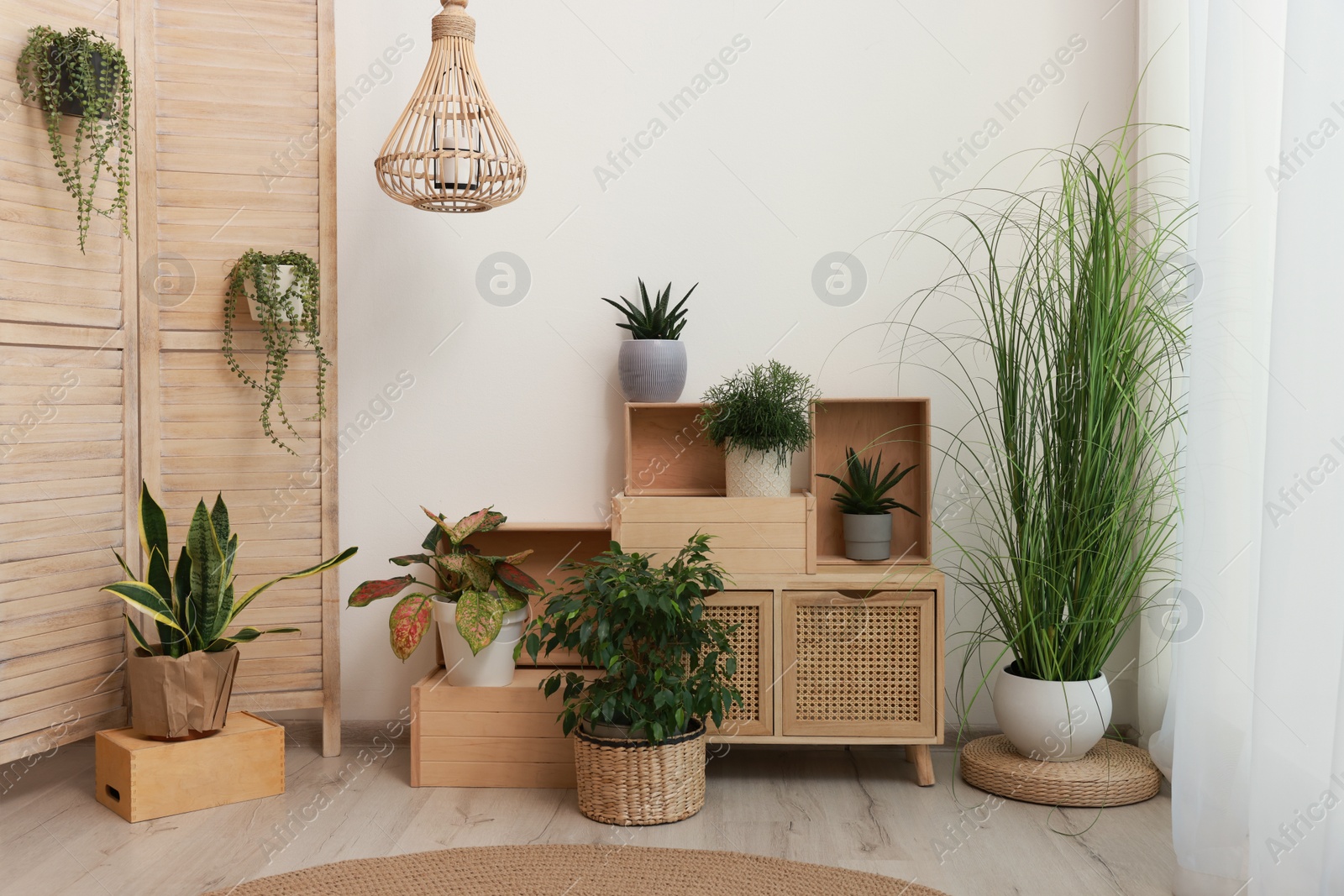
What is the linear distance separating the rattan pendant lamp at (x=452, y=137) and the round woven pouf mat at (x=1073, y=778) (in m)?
1.94

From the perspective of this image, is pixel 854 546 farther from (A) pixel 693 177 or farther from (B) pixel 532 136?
(B) pixel 532 136

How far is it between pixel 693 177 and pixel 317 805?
2.03 m

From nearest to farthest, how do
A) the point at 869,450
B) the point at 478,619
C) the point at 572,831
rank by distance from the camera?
the point at 572,831
the point at 478,619
the point at 869,450

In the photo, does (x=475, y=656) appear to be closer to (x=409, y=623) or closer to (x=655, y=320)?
(x=409, y=623)

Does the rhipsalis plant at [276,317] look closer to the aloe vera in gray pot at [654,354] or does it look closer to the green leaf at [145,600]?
the green leaf at [145,600]

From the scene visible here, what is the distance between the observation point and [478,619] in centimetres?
253

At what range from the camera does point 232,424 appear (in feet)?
9.26

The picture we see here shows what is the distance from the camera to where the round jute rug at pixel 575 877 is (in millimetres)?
1990

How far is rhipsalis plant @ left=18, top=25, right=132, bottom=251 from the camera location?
244 centimetres

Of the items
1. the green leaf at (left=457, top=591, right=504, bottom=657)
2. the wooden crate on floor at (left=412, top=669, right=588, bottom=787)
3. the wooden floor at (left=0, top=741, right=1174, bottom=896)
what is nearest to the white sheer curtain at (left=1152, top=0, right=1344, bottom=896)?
the wooden floor at (left=0, top=741, right=1174, bottom=896)

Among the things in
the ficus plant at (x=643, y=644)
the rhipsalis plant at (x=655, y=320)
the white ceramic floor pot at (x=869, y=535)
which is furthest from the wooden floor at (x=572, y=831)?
the rhipsalis plant at (x=655, y=320)

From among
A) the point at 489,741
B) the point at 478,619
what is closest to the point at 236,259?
the point at 478,619

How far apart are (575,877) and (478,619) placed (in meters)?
0.72

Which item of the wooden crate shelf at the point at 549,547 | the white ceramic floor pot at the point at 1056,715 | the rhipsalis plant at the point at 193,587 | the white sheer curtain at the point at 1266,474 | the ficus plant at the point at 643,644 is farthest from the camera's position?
the wooden crate shelf at the point at 549,547
